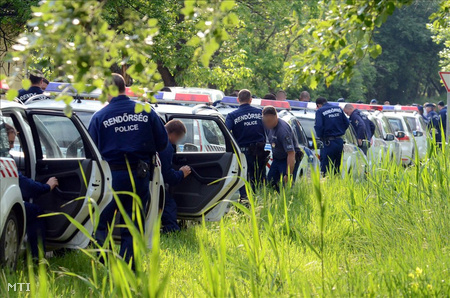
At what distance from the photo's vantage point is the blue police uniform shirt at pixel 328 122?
13.7 m

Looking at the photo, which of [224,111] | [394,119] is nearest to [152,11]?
[224,111]

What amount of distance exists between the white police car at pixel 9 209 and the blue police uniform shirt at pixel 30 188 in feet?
0.71

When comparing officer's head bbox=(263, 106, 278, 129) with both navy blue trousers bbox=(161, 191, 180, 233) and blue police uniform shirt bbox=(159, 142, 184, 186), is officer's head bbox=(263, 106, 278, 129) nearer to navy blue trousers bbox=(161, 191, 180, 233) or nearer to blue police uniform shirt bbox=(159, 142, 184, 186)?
navy blue trousers bbox=(161, 191, 180, 233)

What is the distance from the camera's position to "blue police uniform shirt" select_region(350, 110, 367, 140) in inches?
629

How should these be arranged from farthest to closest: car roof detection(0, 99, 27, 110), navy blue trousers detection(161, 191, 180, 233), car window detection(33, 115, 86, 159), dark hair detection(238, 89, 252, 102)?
dark hair detection(238, 89, 252, 102), navy blue trousers detection(161, 191, 180, 233), car window detection(33, 115, 86, 159), car roof detection(0, 99, 27, 110)

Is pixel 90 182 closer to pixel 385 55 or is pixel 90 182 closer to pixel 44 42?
pixel 44 42

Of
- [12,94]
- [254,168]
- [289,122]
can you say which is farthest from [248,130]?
[12,94]

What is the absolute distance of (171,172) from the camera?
8.22m

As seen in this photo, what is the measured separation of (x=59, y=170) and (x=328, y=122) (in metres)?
7.45

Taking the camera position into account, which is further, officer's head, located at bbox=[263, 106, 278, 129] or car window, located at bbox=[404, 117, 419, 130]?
car window, located at bbox=[404, 117, 419, 130]

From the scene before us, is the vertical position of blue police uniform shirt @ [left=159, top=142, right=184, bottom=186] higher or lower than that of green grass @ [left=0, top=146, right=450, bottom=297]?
higher

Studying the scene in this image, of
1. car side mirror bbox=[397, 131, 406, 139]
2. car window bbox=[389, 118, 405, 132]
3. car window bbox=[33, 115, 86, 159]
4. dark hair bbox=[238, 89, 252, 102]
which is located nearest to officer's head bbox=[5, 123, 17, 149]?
car window bbox=[33, 115, 86, 159]

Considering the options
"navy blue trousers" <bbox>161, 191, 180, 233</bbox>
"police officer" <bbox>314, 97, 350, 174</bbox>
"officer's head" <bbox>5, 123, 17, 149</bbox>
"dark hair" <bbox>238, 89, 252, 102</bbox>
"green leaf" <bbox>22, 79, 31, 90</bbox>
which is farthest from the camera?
"police officer" <bbox>314, 97, 350, 174</bbox>

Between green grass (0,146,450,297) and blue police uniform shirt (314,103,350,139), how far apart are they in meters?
3.18
